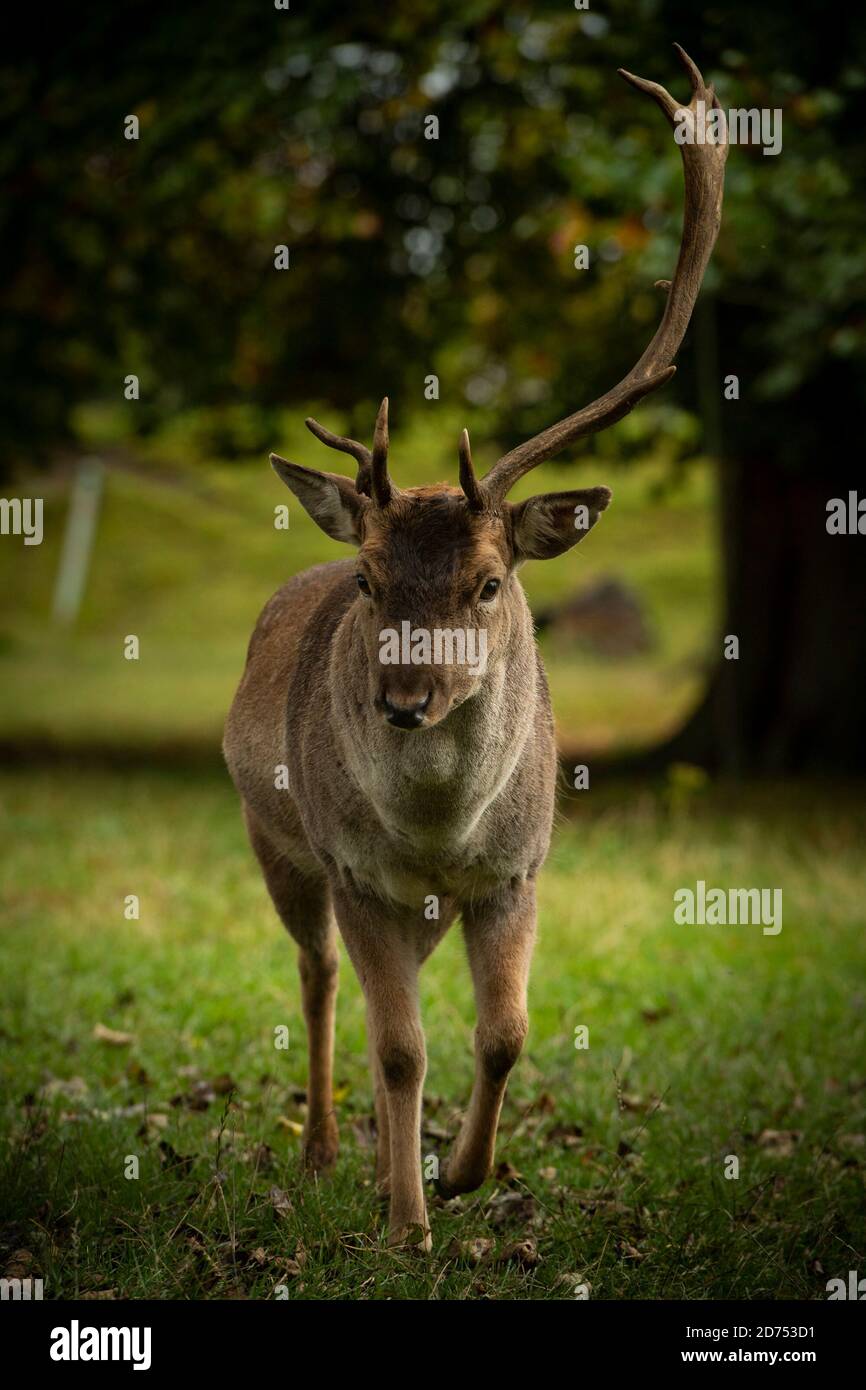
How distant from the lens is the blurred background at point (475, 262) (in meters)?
10.6

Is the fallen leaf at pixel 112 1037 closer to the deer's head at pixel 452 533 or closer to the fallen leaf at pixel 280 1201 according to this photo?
the fallen leaf at pixel 280 1201

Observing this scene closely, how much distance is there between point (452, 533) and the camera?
4.43m

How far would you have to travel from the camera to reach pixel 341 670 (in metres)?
4.98

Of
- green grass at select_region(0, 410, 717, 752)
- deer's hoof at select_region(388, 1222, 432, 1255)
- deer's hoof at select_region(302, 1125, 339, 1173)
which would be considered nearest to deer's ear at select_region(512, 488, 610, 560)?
deer's hoof at select_region(388, 1222, 432, 1255)

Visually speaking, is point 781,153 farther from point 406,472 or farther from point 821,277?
point 406,472

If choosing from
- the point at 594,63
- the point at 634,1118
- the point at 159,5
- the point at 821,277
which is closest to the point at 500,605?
the point at 634,1118

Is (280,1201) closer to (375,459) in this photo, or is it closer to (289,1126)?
(289,1126)

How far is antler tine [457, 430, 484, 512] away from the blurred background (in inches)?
212

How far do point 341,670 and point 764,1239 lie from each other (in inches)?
83.1

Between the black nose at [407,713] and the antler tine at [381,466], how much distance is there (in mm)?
630

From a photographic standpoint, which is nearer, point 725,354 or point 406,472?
point 725,354

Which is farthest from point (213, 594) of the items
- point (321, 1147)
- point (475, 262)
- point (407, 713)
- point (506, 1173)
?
point (407, 713)

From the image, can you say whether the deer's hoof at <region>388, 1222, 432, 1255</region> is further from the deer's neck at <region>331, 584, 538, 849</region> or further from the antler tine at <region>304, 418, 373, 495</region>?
the antler tine at <region>304, 418, 373, 495</region>

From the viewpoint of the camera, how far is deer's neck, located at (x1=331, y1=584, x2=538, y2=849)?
14.9 ft
